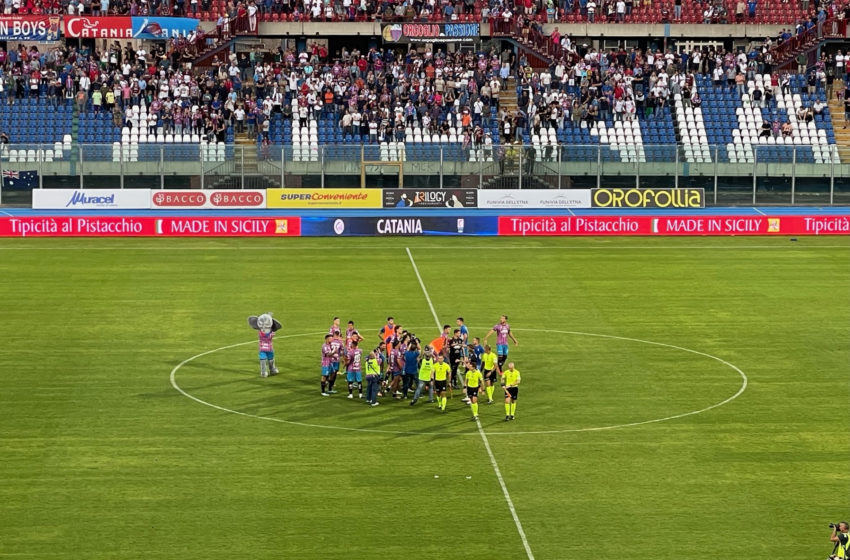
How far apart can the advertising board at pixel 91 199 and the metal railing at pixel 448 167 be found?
0.65m

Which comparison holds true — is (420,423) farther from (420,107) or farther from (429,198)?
(420,107)

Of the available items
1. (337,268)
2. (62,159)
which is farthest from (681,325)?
(62,159)

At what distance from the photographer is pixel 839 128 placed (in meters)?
66.8

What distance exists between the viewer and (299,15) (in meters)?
72.1

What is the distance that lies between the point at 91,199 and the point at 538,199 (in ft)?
66.1

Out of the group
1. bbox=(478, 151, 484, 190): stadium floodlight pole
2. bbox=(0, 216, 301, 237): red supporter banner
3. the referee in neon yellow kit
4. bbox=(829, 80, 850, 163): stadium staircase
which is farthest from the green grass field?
bbox=(829, 80, 850, 163): stadium staircase

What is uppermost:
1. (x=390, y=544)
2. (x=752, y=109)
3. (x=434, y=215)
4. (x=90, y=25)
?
(x=90, y=25)

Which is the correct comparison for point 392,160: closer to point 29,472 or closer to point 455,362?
point 455,362

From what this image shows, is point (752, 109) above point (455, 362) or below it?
above

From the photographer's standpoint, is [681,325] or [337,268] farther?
[337,268]

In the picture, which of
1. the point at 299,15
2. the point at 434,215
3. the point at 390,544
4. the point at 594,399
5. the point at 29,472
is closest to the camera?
the point at 390,544

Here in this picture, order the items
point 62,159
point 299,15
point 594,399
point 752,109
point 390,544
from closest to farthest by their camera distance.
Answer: point 390,544
point 594,399
point 62,159
point 752,109
point 299,15

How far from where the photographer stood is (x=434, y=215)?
54.2 metres

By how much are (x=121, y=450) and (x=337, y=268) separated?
69.9 ft
